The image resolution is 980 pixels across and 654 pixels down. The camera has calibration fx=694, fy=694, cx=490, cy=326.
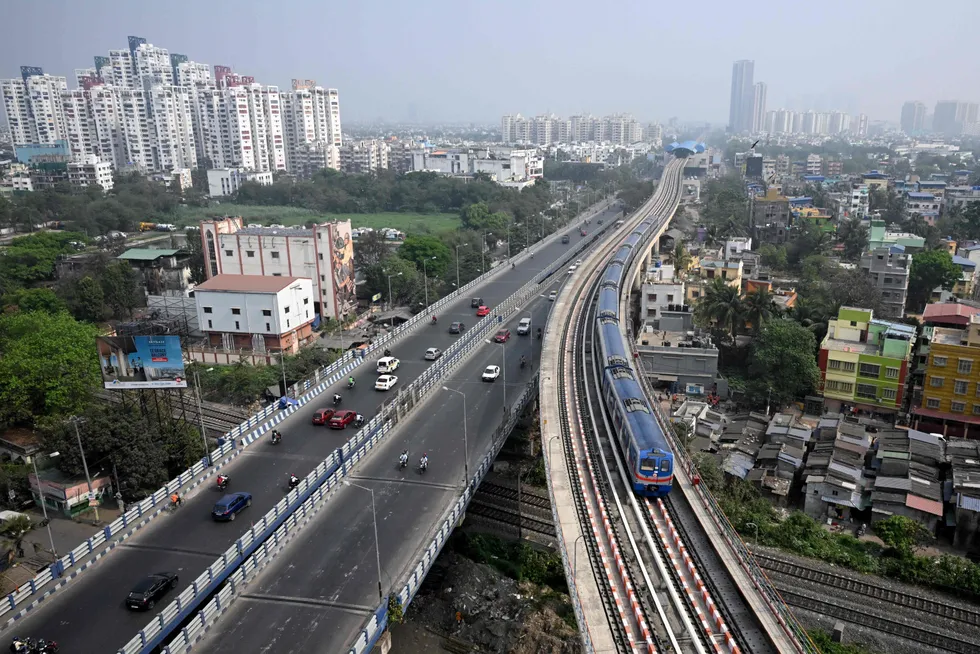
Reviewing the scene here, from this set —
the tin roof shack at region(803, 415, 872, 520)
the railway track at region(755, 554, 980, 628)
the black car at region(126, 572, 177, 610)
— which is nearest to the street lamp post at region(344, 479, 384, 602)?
the black car at region(126, 572, 177, 610)

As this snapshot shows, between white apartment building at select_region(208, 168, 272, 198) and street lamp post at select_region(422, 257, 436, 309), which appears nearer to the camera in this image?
street lamp post at select_region(422, 257, 436, 309)

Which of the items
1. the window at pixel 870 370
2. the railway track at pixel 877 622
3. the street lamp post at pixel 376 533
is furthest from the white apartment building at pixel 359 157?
the railway track at pixel 877 622

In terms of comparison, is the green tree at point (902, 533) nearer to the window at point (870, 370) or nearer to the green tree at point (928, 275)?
the window at point (870, 370)

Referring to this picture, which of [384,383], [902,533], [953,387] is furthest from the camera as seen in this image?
[953,387]

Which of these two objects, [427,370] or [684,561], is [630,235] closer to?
[427,370]

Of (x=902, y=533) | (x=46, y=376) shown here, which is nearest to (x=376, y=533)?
(x=902, y=533)

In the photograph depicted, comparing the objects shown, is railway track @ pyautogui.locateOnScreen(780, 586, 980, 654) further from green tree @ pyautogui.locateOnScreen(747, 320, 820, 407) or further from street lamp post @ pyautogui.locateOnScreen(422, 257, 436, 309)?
street lamp post @ pyautogui.locateOnScreen(422, 257, 436, 309)

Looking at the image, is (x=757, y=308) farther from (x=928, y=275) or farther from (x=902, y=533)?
(x=928, y=275)
